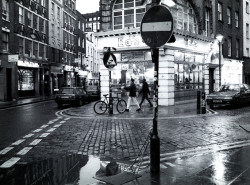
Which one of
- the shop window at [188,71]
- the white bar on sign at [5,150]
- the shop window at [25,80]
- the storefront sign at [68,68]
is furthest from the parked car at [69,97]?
the storefront sign at [68,68]

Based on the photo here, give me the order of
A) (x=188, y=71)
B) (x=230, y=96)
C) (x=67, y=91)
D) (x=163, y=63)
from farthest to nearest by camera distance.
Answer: (x=188, y=71) → (x=67, y=91) → (x=163, y=63) → (x=230, y=96)

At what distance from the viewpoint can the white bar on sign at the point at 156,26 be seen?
546 centimetres

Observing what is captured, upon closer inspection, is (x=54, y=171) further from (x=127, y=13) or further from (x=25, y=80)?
(x=25, y=80)

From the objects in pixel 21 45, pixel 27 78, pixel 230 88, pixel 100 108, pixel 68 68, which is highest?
pixel 21 45

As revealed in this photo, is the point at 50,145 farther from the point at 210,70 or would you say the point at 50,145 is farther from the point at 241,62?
the point at 241,62

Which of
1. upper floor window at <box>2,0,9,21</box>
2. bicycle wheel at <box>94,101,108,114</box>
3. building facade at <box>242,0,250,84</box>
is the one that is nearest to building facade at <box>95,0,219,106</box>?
bicycle wheel at <box>94,101,108,114</box>

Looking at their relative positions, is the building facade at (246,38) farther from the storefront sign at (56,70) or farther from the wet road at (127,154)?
the wet road at (127,154)

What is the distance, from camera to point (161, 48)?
19938 millimetres

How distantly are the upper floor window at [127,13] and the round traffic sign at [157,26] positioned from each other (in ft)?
53.2

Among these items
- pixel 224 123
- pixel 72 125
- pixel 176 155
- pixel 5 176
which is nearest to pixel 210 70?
pixel 224 123

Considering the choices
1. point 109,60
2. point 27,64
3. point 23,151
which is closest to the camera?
point 23,151

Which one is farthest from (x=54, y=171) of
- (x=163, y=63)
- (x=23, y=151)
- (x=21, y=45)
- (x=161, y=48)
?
(x=21, y=45)

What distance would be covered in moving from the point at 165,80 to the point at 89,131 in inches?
444

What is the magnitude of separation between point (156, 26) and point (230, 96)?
13.8m
